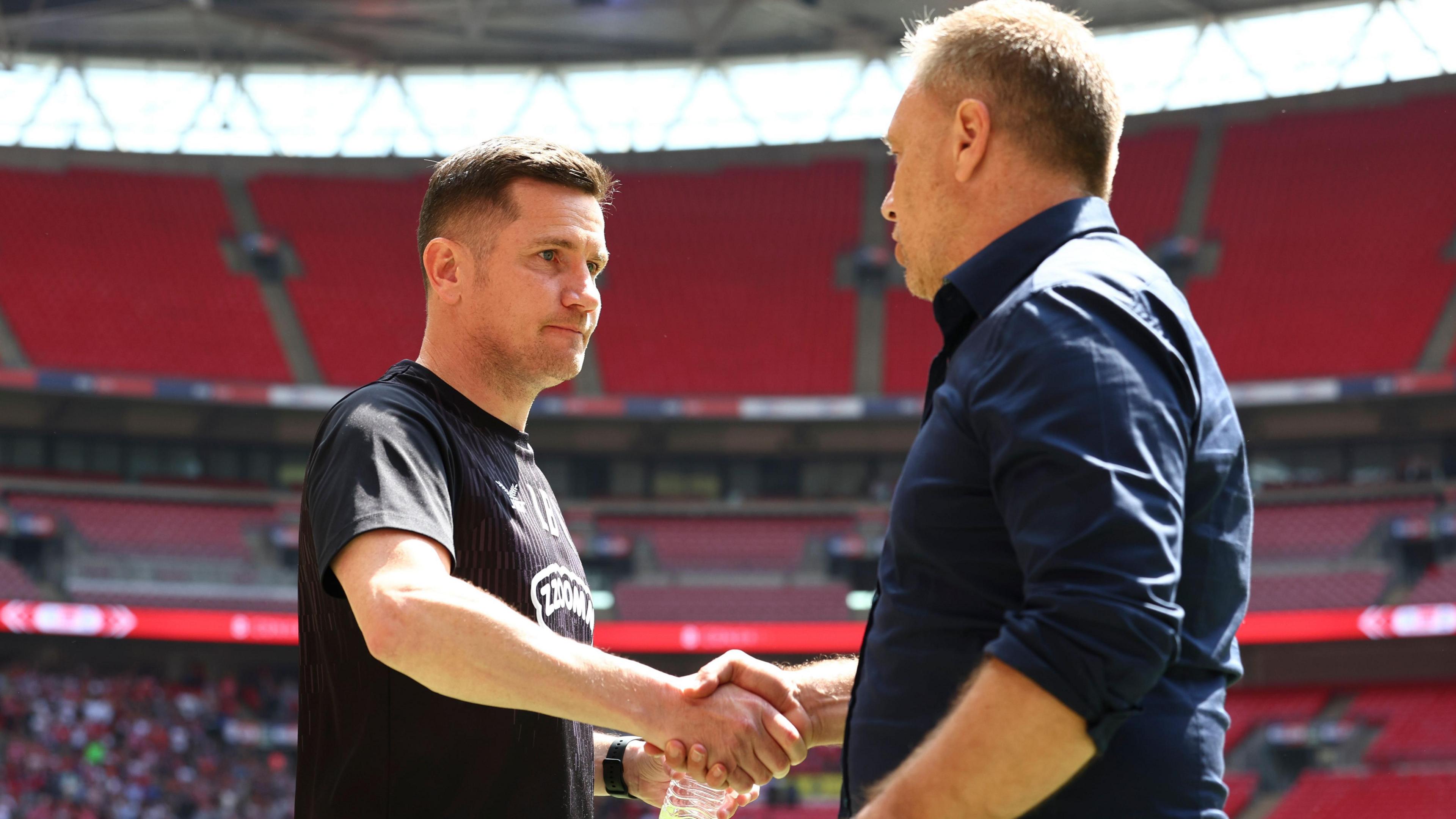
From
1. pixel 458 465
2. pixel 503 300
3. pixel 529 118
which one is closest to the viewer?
pixel 458 465

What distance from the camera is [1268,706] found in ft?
64.2

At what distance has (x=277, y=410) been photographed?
25.6 m

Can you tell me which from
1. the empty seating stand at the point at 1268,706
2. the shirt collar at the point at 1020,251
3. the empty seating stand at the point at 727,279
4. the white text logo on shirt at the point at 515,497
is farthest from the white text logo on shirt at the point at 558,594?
the empty seating stand at the point at 727,279

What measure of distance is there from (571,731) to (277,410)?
82.2 feet

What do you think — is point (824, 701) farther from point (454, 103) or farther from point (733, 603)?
point (454, 103)

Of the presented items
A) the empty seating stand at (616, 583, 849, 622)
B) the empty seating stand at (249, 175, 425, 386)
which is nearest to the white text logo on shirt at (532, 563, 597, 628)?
the empty seating stand at (616, 583, 849, 622)

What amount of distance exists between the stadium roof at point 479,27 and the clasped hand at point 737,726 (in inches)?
814

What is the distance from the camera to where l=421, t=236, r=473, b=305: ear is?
8.52 feet

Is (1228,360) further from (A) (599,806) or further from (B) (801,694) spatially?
(B) (801,694)

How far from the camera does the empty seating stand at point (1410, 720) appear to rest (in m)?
17.7

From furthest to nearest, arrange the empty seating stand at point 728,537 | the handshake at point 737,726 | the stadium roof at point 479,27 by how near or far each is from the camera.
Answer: the empty seating stand at point 728,537
the stadium roof at point 479,27
the handshake at point 737,726

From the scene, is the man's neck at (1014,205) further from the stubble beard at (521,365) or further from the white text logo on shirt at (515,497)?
the white text logo on shirt at (515,497)

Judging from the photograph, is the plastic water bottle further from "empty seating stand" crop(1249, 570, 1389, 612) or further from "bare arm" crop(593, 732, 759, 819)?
"empty seating stand" crop(1249, 570, 1389, 612)

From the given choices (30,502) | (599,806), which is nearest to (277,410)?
(30,502)
